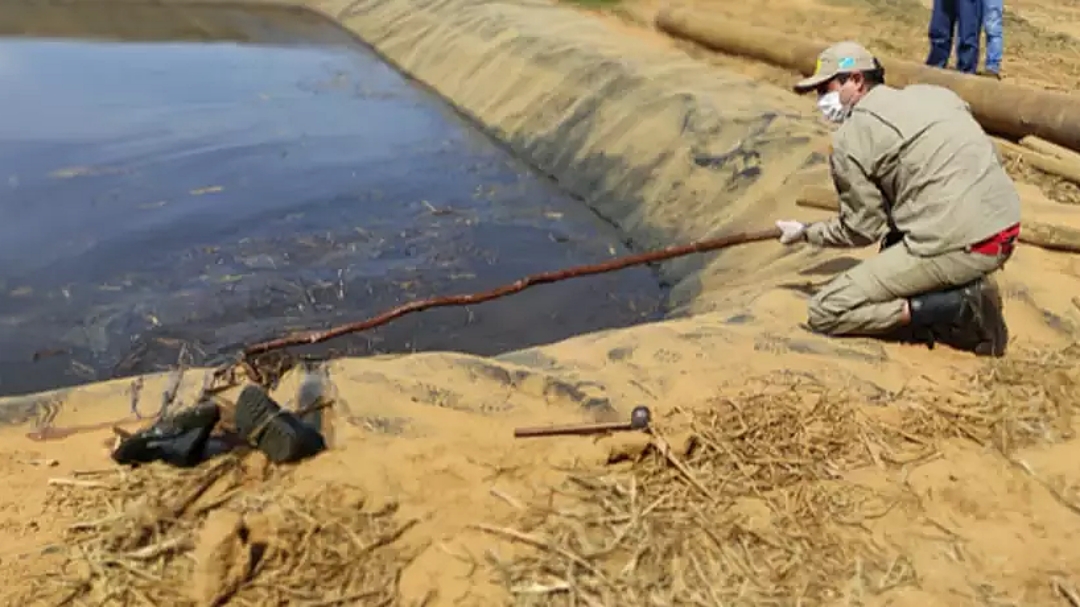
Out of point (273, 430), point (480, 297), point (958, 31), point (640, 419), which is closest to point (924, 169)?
point (640, 419)

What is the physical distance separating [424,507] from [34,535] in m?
1.33

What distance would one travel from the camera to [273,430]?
3.88 meters

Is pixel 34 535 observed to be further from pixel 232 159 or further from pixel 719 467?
pixel 232 159

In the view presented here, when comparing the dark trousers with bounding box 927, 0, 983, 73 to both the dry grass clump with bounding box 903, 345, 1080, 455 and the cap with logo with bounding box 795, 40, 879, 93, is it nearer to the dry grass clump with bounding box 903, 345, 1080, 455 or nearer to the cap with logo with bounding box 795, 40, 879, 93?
the cap with logo with bounding box 795, 40, 879, 93

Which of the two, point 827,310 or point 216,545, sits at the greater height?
point 216,545

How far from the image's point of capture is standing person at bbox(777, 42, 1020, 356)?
15.8 ft

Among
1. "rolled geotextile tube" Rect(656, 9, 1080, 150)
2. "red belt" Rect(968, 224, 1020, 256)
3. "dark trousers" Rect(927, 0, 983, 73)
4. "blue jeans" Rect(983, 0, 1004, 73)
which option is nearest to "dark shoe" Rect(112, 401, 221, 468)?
"red belt" Rect(968, 224, 1020, 256)

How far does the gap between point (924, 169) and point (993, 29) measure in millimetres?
6296

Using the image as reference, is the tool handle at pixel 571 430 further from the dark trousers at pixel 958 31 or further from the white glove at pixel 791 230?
the dark trousers at pixel 958 31

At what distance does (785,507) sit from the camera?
3789 millimetres

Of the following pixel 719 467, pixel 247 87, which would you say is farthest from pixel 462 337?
pixel 247 87

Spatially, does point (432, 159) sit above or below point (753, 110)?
below

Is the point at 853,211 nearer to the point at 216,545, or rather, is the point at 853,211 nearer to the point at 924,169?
the point at 924,169

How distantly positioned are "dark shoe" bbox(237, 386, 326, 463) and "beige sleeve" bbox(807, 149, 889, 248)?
279cm
